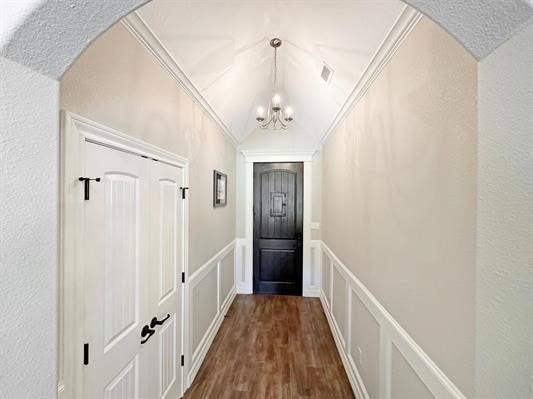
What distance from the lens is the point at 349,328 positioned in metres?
2.47

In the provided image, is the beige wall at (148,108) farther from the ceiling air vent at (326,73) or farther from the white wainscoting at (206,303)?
the ceiling air vent at (326,73)

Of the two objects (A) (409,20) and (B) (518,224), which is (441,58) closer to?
(A) (409,20)

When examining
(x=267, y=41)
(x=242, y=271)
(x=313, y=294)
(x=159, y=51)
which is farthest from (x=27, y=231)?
(x=313, y=294)

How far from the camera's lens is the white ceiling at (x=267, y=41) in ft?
5.05

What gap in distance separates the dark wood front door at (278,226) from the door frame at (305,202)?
0.07 meters

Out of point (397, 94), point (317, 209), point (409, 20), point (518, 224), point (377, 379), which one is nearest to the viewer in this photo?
point (518, 224)

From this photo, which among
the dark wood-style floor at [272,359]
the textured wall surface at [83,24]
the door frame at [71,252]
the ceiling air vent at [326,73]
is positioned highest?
the ceiling air vent at [326,73]

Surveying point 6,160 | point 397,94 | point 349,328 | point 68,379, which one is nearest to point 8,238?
point 6,160

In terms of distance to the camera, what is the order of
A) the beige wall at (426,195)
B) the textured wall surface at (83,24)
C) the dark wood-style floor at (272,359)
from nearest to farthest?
1. the textured wall surface at (83,24)
2. the beige wall at (426,195)
3. the dark wood-style floor at (272,359)

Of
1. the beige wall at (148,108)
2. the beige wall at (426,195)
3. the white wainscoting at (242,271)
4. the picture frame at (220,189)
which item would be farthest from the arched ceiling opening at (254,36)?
the white wainscoting at (242,271)

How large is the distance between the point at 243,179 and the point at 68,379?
3.62 m

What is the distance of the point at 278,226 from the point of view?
4.47 metres

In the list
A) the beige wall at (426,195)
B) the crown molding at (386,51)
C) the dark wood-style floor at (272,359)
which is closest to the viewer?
the beige wall at (426,195)

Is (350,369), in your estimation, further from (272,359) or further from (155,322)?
(155,322)
